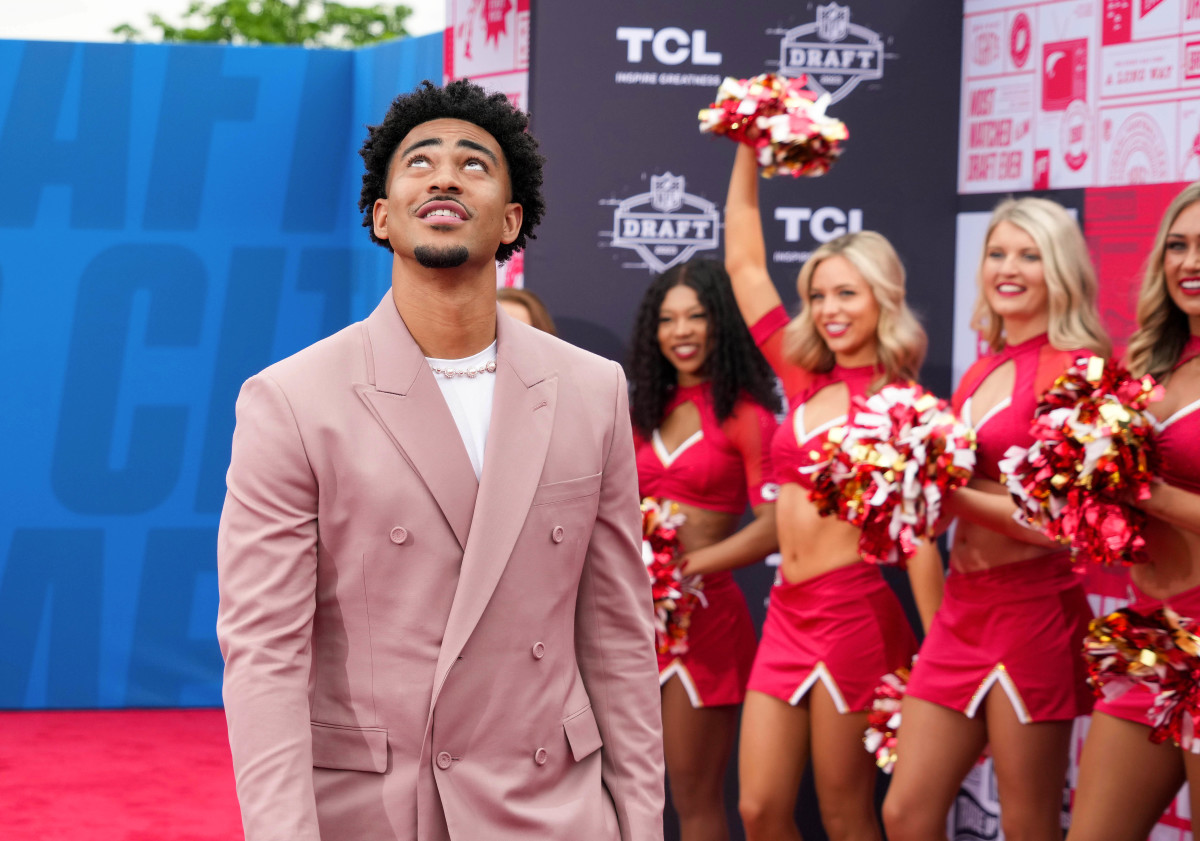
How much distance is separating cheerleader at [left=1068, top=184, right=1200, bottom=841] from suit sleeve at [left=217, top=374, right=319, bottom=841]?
2147 millimetres

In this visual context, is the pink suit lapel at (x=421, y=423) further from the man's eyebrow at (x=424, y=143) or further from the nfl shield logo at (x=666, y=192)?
the nfl shield logo at (x=666, y=192)

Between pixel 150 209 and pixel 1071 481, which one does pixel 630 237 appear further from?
pixel 150 209

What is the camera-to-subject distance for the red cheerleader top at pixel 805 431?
160 inches

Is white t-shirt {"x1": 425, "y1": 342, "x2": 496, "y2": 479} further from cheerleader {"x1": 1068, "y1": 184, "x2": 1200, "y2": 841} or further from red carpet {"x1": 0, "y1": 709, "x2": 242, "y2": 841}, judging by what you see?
red carpet {"x1": 0, "y1": 709, "x2": 242, "y2": 841}

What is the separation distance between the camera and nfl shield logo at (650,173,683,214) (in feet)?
16.1

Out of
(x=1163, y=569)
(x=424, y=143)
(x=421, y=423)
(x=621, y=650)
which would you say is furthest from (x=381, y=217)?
(x=1163, y=569)

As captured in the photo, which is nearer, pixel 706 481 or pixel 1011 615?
pixel 1011 615

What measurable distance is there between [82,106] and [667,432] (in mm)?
3662

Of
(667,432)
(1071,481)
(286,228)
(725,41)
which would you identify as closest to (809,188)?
(725,41)

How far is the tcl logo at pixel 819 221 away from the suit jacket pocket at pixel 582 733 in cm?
323

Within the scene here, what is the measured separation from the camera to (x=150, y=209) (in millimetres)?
6629

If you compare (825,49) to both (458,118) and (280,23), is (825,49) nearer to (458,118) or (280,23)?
(458,118)

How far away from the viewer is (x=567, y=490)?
196 cm

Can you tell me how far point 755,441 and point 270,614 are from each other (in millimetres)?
2773
